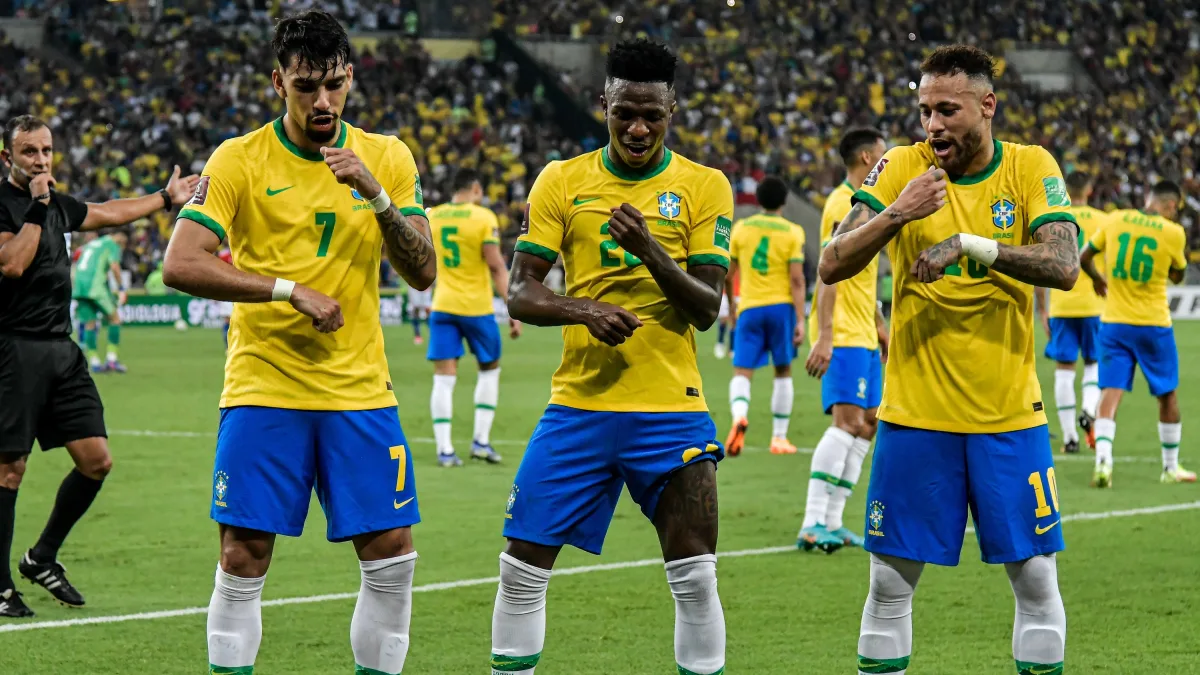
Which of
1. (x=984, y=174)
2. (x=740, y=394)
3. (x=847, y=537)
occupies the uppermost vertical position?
(x=984, y=174)

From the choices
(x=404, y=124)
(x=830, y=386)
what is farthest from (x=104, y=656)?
(x=404, y=124)

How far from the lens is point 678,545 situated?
521cm

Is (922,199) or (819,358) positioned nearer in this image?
(922,199)

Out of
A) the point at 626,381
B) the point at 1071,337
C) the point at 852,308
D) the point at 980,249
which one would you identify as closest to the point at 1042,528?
the point at 980,249

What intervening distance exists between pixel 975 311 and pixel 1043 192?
1.48ft

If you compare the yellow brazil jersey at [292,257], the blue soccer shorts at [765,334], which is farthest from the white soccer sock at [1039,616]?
the blue soccer shorts at [765,334]

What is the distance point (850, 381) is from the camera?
9391 millimetres

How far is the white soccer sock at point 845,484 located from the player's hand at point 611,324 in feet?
14.8

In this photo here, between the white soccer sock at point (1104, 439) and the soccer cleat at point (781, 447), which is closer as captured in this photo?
the white soccer sock at point (1104, 439)

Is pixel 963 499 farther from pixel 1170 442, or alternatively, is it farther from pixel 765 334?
pixel 765 334

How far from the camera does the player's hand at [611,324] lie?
198 inches

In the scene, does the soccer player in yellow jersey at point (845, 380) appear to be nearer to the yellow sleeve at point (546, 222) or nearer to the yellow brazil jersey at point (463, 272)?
the yellow sleeve at point (546, 222)

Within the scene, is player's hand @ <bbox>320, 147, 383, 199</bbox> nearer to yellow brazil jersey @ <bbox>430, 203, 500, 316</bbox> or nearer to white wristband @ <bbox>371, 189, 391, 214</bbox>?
white wristband @ <bbox>371, 189, 391, 214</bbox>

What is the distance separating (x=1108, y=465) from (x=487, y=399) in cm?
525
